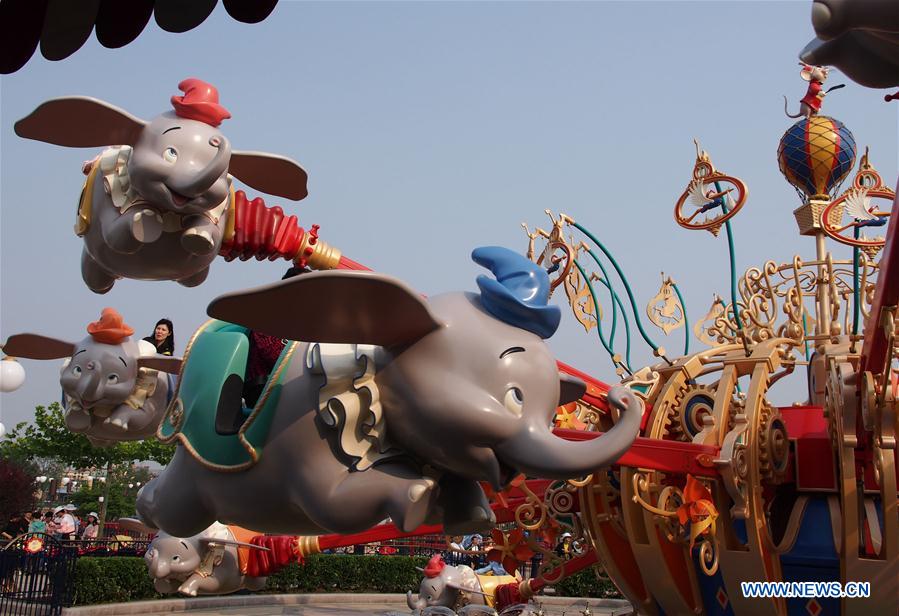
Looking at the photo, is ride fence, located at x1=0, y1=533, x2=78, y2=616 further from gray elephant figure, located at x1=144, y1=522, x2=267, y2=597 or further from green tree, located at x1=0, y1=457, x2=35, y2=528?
green tree, located at x1=0, y1=457, x2=35, y2=528

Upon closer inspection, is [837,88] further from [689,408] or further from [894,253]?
[894,253]

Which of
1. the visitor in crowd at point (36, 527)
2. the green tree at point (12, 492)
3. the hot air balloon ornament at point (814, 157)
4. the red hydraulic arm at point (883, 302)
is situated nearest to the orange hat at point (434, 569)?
the hot air balloon ornament at point (814, 157)

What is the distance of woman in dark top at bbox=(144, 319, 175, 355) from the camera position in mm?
3770

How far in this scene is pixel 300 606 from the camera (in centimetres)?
1401

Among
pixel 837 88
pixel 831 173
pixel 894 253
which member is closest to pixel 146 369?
pixel 894 253

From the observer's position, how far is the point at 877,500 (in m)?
5.45

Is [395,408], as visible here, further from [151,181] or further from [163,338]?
[163,338]

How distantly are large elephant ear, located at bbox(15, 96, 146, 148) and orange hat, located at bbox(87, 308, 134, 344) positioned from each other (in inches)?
37.7

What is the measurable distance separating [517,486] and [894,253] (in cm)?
333

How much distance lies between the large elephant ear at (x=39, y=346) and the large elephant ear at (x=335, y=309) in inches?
64.9

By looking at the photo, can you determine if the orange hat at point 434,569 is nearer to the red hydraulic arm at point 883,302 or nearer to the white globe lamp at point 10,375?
the white globe lamp at point 10,375

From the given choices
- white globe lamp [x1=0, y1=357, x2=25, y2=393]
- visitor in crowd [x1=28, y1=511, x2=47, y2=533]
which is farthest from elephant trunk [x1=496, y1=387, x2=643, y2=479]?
visitor in crowd [x1=28, y1=511, x2=47, y2=533]

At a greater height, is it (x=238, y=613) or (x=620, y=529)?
(x=620, y=529)

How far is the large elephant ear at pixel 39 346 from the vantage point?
3479 mm
